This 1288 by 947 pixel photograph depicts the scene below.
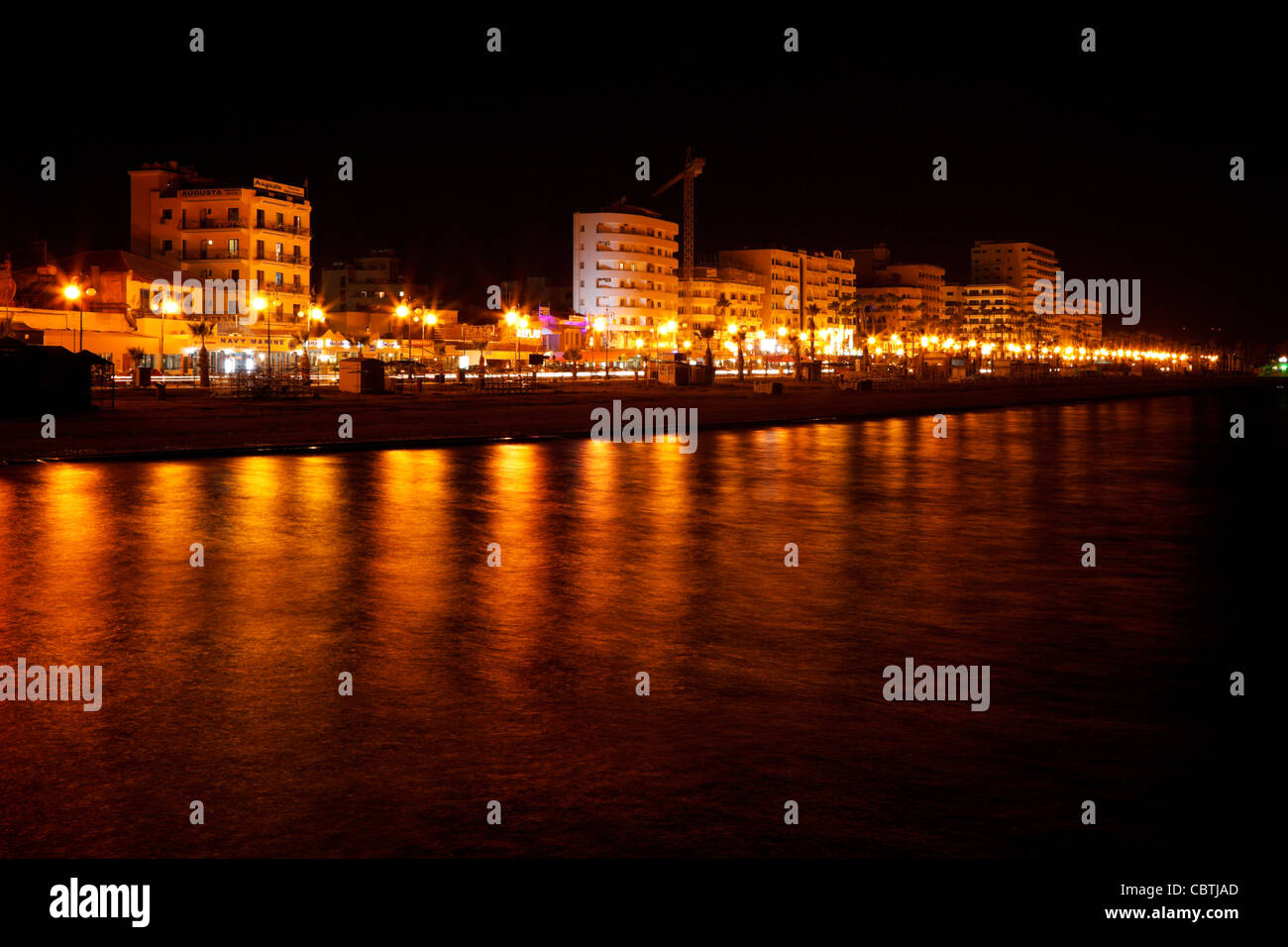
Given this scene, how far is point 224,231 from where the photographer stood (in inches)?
2670

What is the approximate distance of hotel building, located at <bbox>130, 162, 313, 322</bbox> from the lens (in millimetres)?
67875

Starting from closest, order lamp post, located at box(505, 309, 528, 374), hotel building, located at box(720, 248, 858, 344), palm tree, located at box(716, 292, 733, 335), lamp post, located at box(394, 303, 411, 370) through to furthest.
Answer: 1. lamp post, located at box(394, 303, 411, 370)
2. lamp post, located at box(505, 309, 528, 374)
3. palm tree, located at box(716, 292, 733, 335)
4. hotel building, located at box(720, 248, 858, 344)

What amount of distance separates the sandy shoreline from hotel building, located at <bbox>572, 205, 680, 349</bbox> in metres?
71.7

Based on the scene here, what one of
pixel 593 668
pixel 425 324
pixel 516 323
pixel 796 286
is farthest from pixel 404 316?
pixel 796 286

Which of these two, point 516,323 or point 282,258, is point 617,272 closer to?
point 516,323

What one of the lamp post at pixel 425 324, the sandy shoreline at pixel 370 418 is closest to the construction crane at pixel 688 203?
the lamp post at pixel 425 324

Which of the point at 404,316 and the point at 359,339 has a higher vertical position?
the point at 404,316

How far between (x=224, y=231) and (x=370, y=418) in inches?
1652

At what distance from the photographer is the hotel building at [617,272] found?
12431 cm

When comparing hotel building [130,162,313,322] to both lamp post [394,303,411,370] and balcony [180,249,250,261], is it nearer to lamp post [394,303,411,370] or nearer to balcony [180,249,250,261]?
balcony [180,249,250,261]

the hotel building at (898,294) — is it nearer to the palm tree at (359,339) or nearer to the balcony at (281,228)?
the palm tree at (359,339)

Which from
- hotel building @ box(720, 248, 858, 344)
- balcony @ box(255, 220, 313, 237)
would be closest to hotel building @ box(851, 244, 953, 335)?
hotel building @ box(720, 248, 858, 344)
